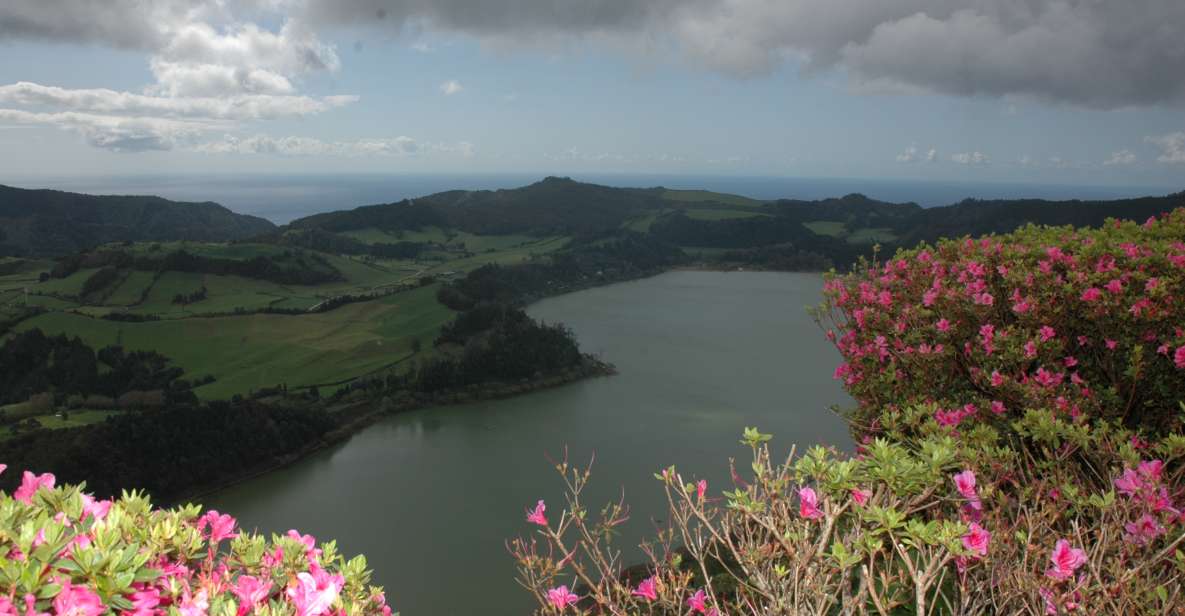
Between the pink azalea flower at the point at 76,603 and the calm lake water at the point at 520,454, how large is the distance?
22.9ft

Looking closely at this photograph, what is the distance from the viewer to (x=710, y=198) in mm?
106062

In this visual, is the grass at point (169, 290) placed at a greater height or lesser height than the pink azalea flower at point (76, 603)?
lesser

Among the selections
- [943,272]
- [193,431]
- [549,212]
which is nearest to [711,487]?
[943,272]

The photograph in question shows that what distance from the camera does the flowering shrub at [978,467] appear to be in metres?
2.53

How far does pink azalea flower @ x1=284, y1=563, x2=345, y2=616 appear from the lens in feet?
5.80

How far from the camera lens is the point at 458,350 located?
37406mm

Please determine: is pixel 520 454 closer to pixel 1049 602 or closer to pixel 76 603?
pixel 1049 602

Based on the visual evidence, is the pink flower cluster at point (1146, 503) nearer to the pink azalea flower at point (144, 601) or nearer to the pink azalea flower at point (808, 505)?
the pink azalea flower at point (808, 505)

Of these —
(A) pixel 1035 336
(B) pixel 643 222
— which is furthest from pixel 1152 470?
(B) pixel 643 222

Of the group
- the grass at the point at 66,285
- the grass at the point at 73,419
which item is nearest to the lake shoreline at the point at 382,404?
the grass at the point at 73,419

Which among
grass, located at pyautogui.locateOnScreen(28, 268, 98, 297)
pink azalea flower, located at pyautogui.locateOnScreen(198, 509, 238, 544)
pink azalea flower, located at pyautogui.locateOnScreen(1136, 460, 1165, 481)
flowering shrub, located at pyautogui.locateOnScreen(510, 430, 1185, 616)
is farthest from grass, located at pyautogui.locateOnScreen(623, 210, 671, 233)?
pink azalea flower, located at pyautogui.locateOnScreen(198, 509, 238, 544)

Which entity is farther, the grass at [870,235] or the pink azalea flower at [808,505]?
the grass at [870,235]

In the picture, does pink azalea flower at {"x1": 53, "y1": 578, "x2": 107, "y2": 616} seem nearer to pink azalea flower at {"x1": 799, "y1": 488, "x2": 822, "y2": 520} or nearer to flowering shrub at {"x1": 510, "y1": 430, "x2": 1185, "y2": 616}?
flowering shrub at {"x1": 510, "y1": 430, "x2": 1185, "y2": 616}

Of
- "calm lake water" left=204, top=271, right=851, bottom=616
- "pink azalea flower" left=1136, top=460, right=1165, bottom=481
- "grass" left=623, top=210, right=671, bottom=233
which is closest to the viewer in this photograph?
"pink azalea flower" left=1136, top=460, right=1165, bottom=481
